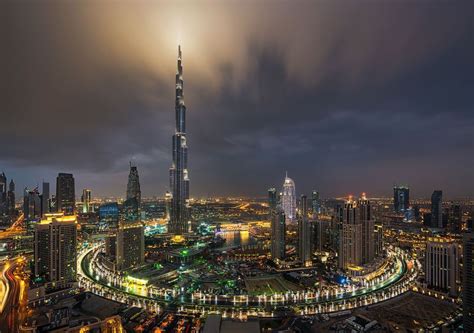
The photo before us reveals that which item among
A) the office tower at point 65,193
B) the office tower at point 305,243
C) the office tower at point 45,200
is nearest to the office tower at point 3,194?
the office tower at point 45,200

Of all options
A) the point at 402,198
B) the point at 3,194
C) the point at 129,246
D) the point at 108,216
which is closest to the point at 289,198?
the point at 402,198

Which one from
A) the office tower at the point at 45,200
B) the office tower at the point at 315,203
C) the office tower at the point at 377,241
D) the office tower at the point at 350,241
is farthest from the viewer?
the office tower at the point at 315,203

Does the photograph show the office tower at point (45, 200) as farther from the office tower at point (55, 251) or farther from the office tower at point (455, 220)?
the office tower at point (455, 220)

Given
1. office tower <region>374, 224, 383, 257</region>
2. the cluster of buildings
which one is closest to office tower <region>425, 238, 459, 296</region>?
the cluster of buildings

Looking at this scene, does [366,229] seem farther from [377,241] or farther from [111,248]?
[111,248]

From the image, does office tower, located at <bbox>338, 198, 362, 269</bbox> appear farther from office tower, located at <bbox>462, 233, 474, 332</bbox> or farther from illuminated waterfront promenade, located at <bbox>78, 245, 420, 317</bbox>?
office tower, located at <bbox>462, 233, 474, 332</bbox>

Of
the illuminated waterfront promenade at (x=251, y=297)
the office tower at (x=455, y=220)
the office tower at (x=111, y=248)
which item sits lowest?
the illuminated waterfront promenade at (x=251, y=297)

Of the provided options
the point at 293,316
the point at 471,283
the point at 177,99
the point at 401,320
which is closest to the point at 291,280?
the point at 293,316

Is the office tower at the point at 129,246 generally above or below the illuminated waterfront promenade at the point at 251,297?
above
